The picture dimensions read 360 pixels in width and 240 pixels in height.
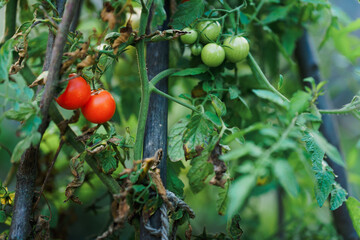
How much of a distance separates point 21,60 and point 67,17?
17cm

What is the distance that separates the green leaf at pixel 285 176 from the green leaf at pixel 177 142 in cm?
35

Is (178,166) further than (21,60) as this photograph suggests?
Yes

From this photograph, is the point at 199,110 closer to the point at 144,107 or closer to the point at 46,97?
the point at 144,107

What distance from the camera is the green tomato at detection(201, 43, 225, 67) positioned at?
0.76 m

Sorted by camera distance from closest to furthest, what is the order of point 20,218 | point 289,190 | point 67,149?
point 289,190 < point 20,218 < point 67,149

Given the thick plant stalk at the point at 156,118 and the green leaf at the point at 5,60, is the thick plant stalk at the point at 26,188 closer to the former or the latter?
the green leaf at the point at 5,60

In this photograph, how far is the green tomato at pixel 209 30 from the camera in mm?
775

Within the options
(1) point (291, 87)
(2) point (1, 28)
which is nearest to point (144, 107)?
(2) point (1, 28)

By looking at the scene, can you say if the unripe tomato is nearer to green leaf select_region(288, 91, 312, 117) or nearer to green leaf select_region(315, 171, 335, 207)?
green leaf select_region(288, 91, 312, 117)

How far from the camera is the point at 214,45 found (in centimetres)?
77

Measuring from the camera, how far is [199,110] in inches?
30.0

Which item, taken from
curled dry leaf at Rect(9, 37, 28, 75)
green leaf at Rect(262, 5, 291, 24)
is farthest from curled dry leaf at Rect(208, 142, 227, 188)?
green leaf at Rect(262, 5, 291, 24)

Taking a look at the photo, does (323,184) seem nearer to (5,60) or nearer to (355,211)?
(355,211)

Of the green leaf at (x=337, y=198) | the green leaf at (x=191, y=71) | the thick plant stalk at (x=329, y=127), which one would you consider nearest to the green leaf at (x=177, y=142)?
the green leaf at (x=191, y=71)
